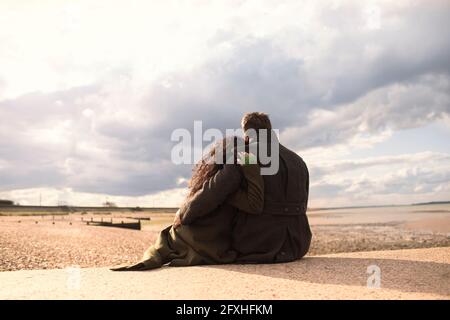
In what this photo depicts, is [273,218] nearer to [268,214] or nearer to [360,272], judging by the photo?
[268,214]

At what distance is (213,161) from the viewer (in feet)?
24.1

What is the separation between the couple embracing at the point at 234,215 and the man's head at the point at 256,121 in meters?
0.27

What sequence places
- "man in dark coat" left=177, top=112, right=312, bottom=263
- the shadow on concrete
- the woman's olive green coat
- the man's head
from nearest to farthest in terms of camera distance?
the shadow on concrete, the woman's olive green coat, "man in dark coat" left=177, top=112, right=312, bottom=263, the man's head

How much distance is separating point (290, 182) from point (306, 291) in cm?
233

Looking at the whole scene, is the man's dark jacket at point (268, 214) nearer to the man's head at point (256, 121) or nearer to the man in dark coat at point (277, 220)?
the man in dark coat at point (277, 220)

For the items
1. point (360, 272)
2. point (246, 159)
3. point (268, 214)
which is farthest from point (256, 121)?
point (360, 272)

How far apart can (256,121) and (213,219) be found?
160 centimetres

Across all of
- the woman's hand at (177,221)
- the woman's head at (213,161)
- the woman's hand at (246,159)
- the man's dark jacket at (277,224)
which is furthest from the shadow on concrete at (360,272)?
the woman's hand at (246,159)

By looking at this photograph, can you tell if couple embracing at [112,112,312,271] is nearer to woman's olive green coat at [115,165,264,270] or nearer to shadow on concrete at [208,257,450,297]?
woman's olive green coat at [115,165,264,270]

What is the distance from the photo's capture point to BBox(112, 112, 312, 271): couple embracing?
23.3 ft

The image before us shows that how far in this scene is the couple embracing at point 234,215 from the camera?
7.11m

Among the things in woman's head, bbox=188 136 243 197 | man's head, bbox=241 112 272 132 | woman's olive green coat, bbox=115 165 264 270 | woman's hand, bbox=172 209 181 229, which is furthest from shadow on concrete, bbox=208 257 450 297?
man's head, bbox=241 112 272 132
